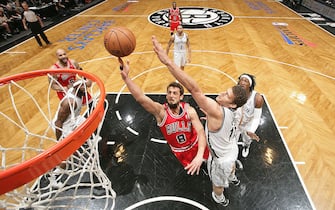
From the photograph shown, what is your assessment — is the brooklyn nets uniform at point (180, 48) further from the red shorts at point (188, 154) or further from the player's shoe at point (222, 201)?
the player's shoe at point (222, 201)

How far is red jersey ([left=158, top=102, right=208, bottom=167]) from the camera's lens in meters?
3.07

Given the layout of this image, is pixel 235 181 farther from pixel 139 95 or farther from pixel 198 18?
pixel 198 18

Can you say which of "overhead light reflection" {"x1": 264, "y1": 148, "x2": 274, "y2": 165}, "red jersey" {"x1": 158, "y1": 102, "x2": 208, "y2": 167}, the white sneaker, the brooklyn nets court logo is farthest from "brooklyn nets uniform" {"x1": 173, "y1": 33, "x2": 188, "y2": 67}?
the brooklyn nets court logo

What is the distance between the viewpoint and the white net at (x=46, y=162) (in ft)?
7.35

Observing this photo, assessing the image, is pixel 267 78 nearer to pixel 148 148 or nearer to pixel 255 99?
pixel 255 99

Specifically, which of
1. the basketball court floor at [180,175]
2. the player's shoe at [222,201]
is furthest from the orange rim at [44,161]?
the player's shoe at [222,201]

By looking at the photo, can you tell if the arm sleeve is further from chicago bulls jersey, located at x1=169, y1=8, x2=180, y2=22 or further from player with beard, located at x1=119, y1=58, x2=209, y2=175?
chicago bulls jersey, located at x1=169, y1=8, x2=180, y2=22

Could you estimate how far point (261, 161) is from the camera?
3775mm

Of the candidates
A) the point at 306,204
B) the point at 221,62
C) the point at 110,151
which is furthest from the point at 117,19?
the point at 306,204

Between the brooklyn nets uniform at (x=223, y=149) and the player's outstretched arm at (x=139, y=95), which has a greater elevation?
the player's outstretched arm at (x=139, y=95)

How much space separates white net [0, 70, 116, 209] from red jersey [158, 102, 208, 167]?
885 mm

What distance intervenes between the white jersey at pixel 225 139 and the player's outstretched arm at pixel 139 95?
0.74 m

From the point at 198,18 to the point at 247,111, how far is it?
355 inches

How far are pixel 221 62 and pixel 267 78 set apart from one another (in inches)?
59.0
